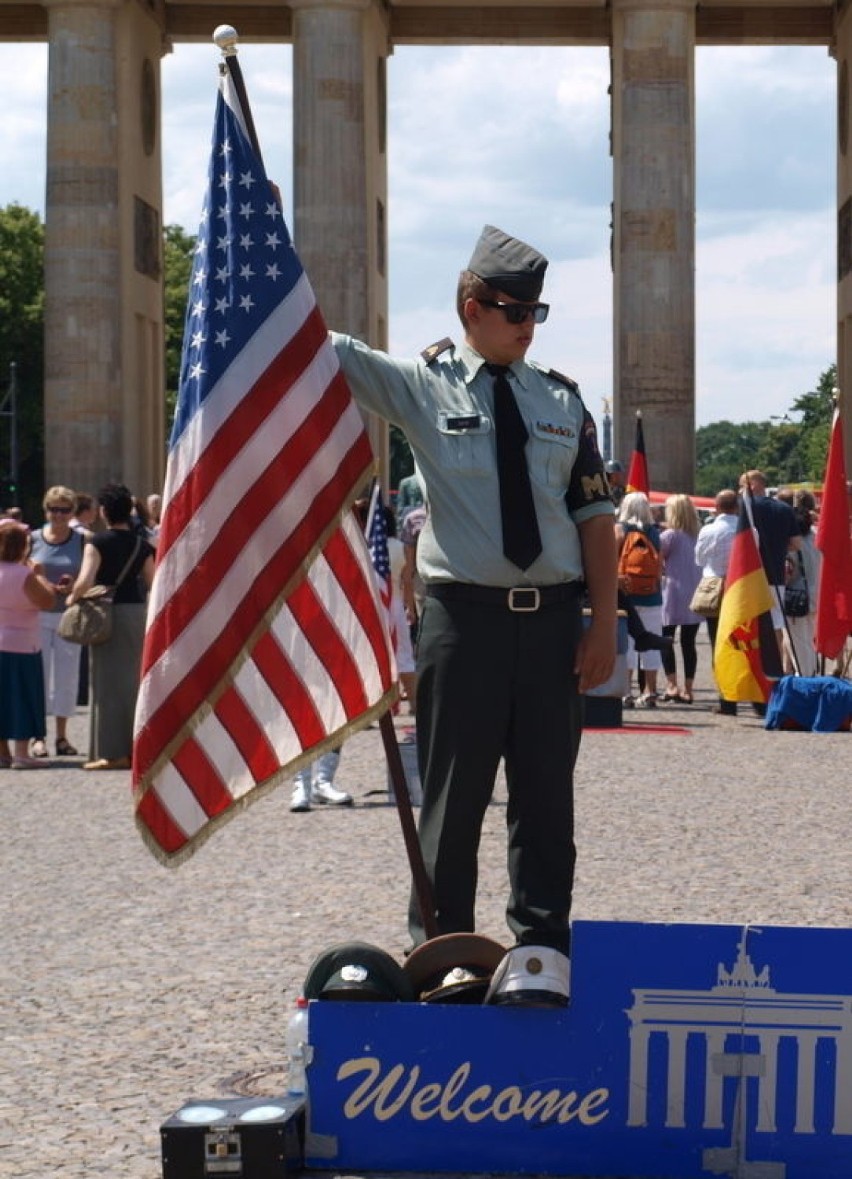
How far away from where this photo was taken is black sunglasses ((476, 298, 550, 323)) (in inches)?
264

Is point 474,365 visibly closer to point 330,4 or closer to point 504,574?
point 504,574

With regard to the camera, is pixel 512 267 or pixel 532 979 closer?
pixel 532 979

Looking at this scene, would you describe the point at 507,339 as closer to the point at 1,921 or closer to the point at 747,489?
the point at 1,921

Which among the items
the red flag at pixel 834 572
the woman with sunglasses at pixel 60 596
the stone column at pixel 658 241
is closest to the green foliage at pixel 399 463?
the stone column at pixel 658 241

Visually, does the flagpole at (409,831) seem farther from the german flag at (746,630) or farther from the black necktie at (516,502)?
the german flag at (746,630)

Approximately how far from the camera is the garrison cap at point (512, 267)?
21.9ft

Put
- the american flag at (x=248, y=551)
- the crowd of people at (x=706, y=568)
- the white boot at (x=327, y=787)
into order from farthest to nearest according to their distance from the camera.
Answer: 1. the crowd of people at (x=706, y=568)
2. the white boot at (x=327, y=787)
3. the american flag at (x=248, y=551)

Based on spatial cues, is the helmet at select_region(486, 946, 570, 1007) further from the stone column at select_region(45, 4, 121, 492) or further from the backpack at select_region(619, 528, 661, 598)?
the stone column at select_region(45, 4, 121, 492)

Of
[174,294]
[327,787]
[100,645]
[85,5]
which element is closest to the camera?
[327,787]

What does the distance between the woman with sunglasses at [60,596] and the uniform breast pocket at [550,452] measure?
12.2 metres

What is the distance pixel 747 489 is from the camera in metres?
Result: 21.3

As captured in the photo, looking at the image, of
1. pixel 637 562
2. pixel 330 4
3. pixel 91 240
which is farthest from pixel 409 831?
pixel 330 4

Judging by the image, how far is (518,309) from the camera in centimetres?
671

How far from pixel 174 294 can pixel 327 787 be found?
7034 cm
